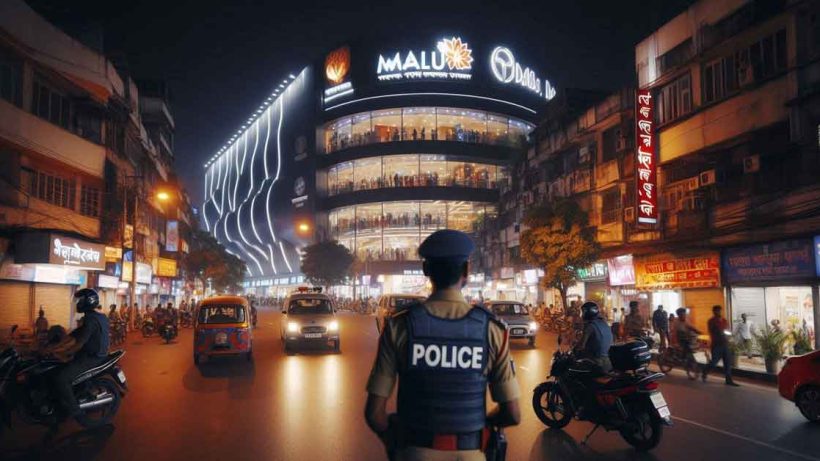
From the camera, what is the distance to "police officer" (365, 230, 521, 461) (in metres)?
2.91

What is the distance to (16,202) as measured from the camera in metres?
21.2

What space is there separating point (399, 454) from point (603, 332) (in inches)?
229

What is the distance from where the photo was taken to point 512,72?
76.9 m

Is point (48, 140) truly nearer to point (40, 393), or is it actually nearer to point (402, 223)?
point (40, 393)

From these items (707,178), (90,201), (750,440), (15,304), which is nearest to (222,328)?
(15,304)

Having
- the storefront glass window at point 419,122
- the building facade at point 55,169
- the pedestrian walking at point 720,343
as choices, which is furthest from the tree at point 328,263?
the pedestrian walking at point 720,343

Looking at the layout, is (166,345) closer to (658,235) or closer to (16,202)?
(16,202)

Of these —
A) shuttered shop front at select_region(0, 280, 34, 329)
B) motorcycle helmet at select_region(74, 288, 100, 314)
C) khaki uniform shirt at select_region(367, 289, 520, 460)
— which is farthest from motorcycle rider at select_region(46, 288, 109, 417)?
shuttered shop front at select_region(0, 280, 34, 329)

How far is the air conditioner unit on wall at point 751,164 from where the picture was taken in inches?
747

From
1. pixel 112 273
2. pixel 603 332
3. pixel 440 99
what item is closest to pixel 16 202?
pixel 112 273

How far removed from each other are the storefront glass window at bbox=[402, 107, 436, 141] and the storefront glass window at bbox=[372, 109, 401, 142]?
861 mm

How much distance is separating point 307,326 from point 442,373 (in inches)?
660

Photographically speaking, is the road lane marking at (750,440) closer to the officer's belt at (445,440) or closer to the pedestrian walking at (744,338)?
the officer's belt at (445,440)

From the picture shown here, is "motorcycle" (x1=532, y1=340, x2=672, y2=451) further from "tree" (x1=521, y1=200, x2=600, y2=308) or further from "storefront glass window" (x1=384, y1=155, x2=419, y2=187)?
"storefront glass window" (x1=384, y1=155, x2=419, y2=187)
